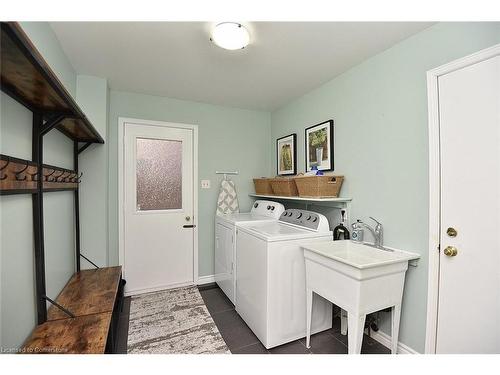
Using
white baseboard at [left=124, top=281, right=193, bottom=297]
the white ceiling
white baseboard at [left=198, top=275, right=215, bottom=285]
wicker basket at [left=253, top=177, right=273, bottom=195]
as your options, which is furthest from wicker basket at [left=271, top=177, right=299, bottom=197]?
white baseboard at [left=124, top=281, right=193, bottom=297]

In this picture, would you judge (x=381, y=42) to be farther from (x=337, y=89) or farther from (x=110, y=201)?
(x=110, y=201)

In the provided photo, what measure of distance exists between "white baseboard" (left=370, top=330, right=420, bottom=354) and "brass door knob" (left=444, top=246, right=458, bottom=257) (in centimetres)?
75

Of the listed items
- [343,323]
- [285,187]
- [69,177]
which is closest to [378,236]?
[343,323]

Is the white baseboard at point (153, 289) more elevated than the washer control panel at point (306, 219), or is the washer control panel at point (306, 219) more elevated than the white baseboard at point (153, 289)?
the washer control panel at point (306, 219)

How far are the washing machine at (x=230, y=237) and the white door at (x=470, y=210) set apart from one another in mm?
1575

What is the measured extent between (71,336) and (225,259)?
162 cm

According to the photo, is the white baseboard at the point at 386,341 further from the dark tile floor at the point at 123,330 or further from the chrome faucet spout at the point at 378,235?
the dark tile floor at the point at 123,330

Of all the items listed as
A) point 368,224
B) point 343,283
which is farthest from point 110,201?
point 368,224

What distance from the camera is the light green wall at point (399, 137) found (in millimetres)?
1551

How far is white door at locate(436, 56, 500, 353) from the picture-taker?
4.25ft

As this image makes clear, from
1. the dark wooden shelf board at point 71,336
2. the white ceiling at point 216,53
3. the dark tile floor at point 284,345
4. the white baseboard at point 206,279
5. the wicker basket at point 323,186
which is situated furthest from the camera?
the white baseboard at point 206,279

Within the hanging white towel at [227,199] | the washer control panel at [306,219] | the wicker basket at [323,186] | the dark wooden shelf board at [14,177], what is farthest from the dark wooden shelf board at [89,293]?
the wicker basket at [323,186]

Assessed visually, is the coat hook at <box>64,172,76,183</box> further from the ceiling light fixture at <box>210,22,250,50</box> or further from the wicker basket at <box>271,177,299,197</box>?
the wicker basket at <box>271,177,299,197</box>
